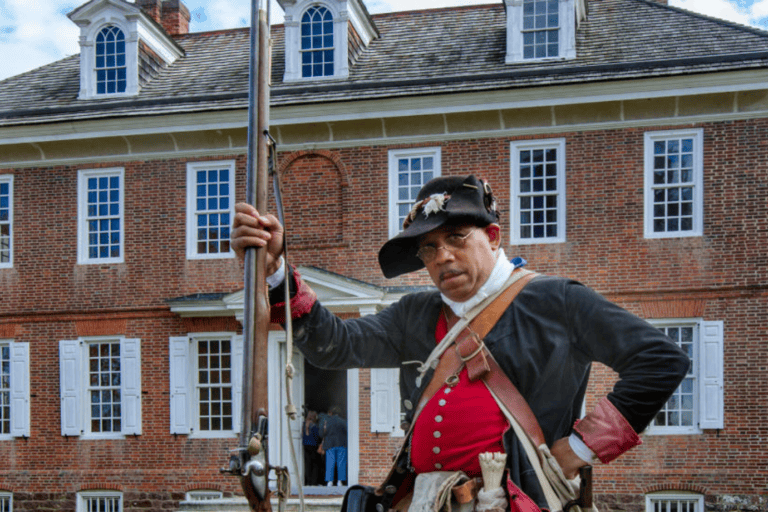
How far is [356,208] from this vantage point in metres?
16.8

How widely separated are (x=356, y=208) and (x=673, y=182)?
5212mm

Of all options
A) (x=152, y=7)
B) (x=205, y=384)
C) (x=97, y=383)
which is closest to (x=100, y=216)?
(x=97, y=383)

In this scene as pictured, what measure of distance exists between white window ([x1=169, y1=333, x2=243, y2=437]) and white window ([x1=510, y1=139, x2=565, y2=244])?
17.1 feet

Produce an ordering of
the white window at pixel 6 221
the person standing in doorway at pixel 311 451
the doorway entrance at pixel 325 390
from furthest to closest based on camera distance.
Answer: the doorway entrance at pixel 325 390
the white window at pixel 6 221
the person standing in doorway at pixel 311 451

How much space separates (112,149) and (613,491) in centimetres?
1049

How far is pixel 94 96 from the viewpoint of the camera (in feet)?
60.9

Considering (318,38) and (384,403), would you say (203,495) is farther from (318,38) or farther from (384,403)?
(318,38)

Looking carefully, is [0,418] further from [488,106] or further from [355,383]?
[488,106]

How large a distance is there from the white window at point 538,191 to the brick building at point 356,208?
0.04 meters

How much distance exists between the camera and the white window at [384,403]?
16141 mm

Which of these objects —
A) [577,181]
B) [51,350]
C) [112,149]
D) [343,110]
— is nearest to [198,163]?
[112,149]

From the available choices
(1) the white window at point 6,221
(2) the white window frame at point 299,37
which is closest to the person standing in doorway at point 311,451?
(2) the white window frame at point 299,37

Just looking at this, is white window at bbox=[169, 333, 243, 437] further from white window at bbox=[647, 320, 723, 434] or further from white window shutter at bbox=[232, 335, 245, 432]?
white window at bbox=[647, 320, 723, 434]

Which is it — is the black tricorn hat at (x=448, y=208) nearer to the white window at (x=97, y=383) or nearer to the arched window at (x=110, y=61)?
the white window at (x=97, y=383)
